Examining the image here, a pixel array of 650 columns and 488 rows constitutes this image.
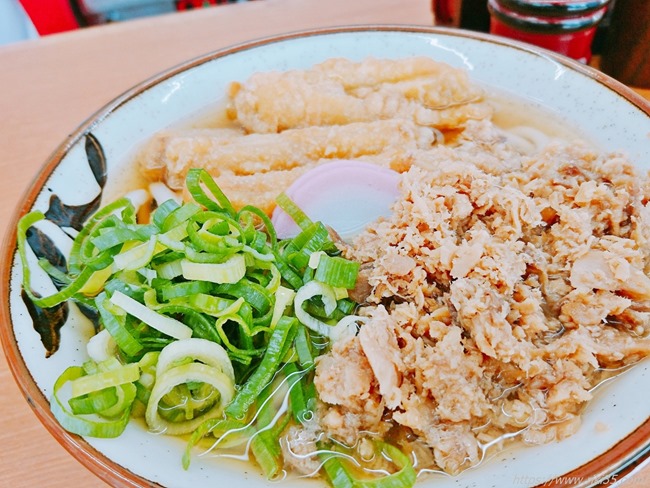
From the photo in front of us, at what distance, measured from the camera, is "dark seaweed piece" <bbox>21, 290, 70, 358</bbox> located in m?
1.34

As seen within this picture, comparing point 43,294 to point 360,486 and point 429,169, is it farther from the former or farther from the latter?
point 429,169

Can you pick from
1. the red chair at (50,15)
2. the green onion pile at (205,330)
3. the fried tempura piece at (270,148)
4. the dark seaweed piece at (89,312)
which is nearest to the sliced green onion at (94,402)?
the green onion pile at (205,330)

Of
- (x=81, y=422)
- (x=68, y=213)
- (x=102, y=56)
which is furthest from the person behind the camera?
(x=102, y=56)

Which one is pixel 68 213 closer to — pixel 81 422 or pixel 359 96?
pixel 81 422

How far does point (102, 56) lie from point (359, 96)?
50.2 inches

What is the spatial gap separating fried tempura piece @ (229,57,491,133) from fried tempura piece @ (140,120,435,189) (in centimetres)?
11

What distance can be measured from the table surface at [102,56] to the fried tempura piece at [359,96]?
0.60 metres

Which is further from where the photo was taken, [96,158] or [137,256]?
[96,158]

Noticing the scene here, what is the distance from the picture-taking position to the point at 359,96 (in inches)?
80.4

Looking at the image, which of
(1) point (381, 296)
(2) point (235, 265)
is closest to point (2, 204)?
(2) point (235, 265)

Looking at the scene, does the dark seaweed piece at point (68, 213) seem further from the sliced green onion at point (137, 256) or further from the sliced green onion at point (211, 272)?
the sliced green onion at point (211, 272)

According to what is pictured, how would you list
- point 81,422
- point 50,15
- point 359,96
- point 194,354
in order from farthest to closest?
point 50,15
point 359,96
point 194,354
point 81,422

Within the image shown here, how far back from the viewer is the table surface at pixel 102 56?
2146mm

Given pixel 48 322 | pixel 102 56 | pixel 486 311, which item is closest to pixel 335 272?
pixel 486 311
